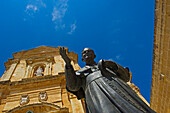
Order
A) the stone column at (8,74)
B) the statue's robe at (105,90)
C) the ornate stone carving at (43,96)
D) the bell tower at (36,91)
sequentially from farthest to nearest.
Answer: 1. the stone column at (8,74)
2. the ornate stone carving at (43,96)
3. the bell tower at (36,91)
4. the statue's robe at (105,90)

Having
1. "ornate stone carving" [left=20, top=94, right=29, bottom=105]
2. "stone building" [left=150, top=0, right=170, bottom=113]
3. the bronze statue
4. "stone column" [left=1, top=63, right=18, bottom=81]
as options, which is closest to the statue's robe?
the bronze statue

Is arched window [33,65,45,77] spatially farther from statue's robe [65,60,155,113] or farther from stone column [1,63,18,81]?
statue's robe [65,60,155,113]

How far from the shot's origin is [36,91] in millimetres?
12062

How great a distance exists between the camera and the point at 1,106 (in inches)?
426

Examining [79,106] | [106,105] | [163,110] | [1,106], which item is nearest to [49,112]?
[79,106]

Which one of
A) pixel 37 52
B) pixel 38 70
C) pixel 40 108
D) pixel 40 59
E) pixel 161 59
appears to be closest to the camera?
pixel 161 59

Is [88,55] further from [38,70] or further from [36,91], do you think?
[38,70]

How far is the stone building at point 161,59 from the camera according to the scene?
240 inches

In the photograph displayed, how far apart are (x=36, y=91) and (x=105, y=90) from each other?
9.73 m

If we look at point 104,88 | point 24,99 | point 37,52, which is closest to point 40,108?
point 24,99

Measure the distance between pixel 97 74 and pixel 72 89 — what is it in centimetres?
66

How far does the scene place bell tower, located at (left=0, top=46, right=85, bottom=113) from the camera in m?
10.3

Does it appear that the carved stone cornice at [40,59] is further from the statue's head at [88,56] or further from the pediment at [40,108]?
the statue's head at [88,56]

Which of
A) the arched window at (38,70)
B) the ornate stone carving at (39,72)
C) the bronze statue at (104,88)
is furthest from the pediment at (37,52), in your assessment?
the bronze statue at (104,88)
